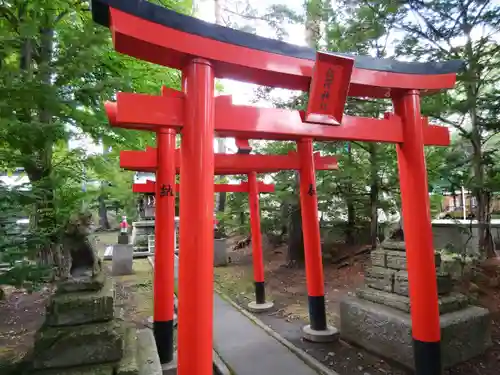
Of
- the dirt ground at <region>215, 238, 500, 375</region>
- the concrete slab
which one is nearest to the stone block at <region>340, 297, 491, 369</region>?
the dirt ground at <region>215, 238, 500, 375</region>

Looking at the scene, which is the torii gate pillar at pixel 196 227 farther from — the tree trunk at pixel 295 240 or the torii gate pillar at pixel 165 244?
the tree trunk at pixel 295 240

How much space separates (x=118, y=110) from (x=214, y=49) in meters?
1.00

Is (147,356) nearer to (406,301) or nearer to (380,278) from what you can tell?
(406,301)

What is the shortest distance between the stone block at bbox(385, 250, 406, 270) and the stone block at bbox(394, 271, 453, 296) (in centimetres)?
11

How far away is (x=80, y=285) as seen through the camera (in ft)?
10.3

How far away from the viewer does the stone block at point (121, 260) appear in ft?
39.6

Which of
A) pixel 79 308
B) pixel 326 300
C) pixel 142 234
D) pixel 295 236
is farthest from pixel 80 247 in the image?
pixel 142 234

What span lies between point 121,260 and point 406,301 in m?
10.2

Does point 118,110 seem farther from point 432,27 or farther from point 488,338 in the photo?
point 432,27

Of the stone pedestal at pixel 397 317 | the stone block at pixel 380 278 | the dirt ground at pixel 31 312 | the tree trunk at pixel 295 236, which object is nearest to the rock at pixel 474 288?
the stone pedestal at pixel 397 317

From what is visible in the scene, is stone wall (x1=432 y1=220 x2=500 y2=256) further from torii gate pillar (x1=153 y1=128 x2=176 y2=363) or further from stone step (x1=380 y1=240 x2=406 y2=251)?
torii gate pillar (x1=153 y1=128 x2=176 y2=363)

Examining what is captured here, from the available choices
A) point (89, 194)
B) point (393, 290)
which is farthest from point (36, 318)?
point (393, 290)

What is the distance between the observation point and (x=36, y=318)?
7.06 meters

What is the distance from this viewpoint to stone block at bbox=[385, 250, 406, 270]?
5.05 meters
